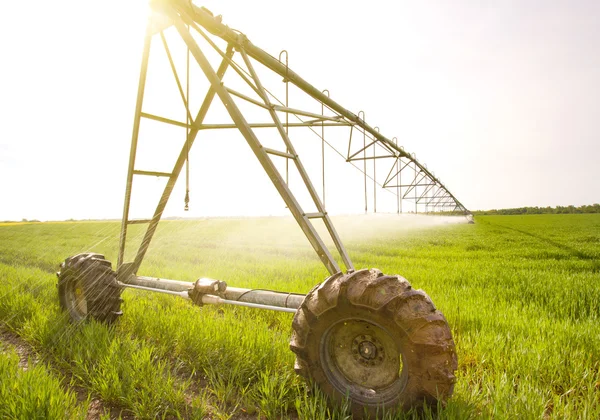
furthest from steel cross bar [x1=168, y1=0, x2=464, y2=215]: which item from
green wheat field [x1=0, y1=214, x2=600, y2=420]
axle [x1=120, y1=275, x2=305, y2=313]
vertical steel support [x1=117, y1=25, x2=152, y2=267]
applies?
green wheat field [x1=0, y1=214, x2=600, y2=420]

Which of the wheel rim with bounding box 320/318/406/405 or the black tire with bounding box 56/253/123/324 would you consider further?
the black tire with bounding box 56/253/123/324

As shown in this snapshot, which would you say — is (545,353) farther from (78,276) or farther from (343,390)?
(78,276)

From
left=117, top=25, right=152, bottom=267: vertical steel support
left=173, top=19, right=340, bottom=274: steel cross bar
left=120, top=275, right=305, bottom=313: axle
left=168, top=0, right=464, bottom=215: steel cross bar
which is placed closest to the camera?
left=173, top=19, right=340, bottom=274: steel cross bar

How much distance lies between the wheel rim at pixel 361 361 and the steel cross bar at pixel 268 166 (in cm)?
60

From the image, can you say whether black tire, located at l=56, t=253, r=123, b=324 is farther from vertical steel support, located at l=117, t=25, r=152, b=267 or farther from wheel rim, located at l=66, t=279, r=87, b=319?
vertical steel support, located at l=117, t=25, r=152, b=267

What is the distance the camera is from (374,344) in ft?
6.73

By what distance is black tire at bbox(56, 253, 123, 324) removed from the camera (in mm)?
3793

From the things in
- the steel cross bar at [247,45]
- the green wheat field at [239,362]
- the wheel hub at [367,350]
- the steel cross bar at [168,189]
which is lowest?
the green wheat field at [239,362]

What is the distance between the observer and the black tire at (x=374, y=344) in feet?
5.80

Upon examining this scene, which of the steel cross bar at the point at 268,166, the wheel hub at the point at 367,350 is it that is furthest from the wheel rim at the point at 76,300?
the wheel hub at the point at 367,350

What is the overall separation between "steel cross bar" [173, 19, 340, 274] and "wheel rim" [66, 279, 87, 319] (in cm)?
299

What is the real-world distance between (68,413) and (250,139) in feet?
7.60

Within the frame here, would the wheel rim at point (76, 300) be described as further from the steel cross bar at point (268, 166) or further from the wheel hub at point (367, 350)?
the wheel hub at point (367, 350)

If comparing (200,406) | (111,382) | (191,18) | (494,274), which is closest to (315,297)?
(200,406)
